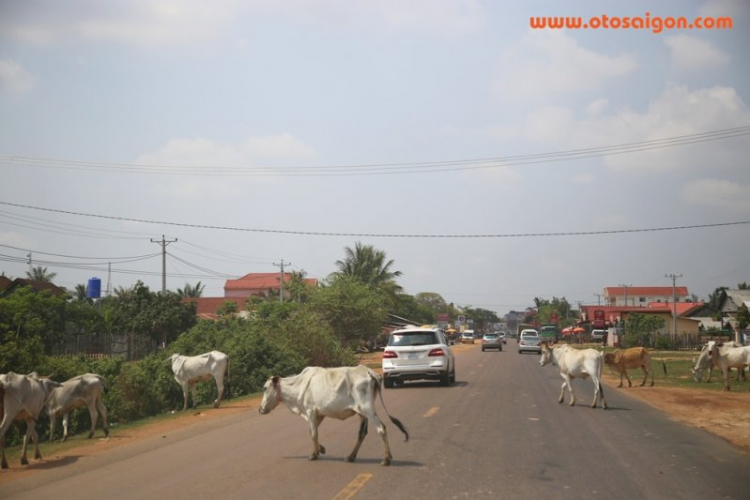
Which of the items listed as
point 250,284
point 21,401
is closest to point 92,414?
point 21,401

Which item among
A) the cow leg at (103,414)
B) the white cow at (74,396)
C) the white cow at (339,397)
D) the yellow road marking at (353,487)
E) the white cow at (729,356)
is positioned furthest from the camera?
the white cow at (729,356)

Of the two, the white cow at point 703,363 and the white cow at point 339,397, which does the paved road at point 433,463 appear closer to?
the white cow at point 339,397

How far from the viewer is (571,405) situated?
59.2 ft

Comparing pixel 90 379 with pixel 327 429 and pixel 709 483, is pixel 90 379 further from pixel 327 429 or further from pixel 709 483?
pixel 709 483

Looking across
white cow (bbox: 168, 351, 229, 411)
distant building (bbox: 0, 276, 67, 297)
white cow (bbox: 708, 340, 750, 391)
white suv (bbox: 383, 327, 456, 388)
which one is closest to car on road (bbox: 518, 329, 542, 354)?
white cow (bbox: 708, 340, 750, 391)

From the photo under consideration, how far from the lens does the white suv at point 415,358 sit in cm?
2256

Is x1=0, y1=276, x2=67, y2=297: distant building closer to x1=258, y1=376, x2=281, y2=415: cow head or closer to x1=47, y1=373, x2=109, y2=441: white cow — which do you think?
x1=47, y1=373, x2=109, y2=441: white cow

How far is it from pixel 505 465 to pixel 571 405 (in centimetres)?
854

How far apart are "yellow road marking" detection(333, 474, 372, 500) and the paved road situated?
12mm

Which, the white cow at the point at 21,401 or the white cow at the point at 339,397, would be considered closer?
the white cow at the point at 339,397

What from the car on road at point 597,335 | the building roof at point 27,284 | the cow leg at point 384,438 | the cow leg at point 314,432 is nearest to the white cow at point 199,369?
the cow leg at point 314,432

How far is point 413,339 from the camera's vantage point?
23.0 metres

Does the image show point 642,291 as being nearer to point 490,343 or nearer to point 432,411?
point 490,343

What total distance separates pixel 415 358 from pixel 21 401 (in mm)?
12817
